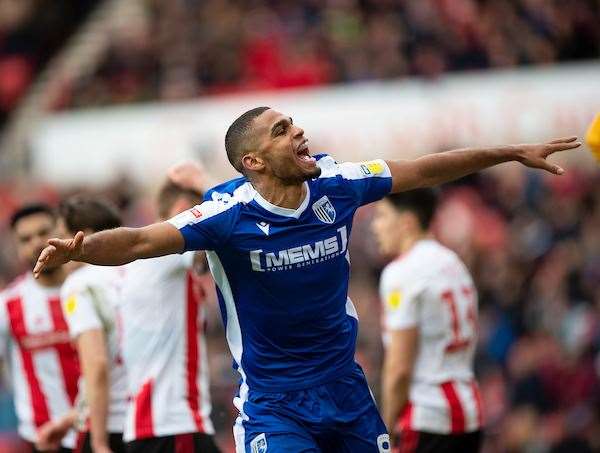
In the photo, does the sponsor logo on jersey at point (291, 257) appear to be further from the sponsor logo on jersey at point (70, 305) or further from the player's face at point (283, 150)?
the sponsor logo on jersey at point (70, 305)

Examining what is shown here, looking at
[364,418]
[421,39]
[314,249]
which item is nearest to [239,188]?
[314,249]

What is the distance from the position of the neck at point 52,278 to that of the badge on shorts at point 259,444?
9.12 feet

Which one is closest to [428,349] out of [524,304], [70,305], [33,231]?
[70,305]

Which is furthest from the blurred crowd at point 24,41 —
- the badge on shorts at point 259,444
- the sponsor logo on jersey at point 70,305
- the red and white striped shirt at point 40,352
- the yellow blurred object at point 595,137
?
the yellow blurred object at point 595,137

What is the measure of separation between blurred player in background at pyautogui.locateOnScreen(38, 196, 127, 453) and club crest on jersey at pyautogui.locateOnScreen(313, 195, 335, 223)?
1725 millimetres

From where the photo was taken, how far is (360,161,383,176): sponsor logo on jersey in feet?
23.4

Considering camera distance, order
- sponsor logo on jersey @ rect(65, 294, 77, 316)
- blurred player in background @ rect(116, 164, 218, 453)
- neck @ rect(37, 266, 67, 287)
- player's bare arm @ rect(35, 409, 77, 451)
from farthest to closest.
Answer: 1. neck @ rect(37, 266, 67, 287)
2. player's bare arm @ rect(35, 409, 77, 451)
3. sponsor logo on jersey @ rect(65, 294, 77, 316)
4. blurred player in background @ rect(116, 164, 218, 453)

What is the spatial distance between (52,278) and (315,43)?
10.8 m

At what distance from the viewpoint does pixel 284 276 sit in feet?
22.4

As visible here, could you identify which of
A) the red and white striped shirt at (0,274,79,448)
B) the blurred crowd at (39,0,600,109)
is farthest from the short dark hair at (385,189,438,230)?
the blurred crowd at (39,0,600,109)

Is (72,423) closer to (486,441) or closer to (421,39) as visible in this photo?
(486,441)

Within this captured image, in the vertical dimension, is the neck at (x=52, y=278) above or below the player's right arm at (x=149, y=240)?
below

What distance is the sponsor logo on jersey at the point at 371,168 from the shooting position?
7.13 metres

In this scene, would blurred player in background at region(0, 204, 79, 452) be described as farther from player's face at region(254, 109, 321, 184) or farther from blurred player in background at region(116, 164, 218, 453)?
player's face at region(254, 109, 321, 184)
